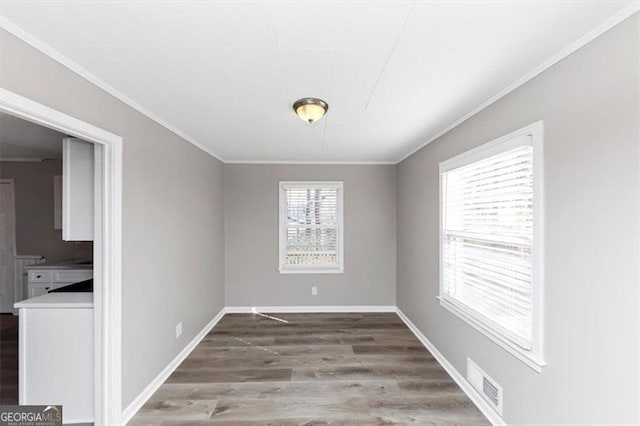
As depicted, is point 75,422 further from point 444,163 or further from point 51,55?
point 444,163

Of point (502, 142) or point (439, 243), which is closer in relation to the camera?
point (502, 142)

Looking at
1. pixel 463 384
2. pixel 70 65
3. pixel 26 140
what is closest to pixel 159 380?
pixel 70 65

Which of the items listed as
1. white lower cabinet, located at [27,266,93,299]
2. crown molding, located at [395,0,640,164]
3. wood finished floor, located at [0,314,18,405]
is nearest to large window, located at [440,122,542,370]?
crown molding, located at [395,0,640,164]

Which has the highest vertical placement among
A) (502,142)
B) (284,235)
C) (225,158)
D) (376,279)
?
(225,158)

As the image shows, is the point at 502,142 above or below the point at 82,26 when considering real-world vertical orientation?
below

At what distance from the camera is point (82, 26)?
138cm

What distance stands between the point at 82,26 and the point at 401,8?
142cm

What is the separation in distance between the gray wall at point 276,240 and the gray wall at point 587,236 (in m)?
2.73

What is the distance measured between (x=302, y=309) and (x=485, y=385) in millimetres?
2908

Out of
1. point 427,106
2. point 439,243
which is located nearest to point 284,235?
point 439,243

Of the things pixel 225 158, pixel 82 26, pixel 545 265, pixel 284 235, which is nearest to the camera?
pixel 82 26

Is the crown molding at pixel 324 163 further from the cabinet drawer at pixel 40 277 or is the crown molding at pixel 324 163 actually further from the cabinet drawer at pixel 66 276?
the cabinet drawer at pixel 40 277

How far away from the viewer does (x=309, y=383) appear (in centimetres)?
273

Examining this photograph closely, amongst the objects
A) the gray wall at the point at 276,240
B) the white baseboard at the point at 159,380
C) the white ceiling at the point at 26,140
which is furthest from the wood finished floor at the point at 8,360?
the gray wall at the point at 276,240
